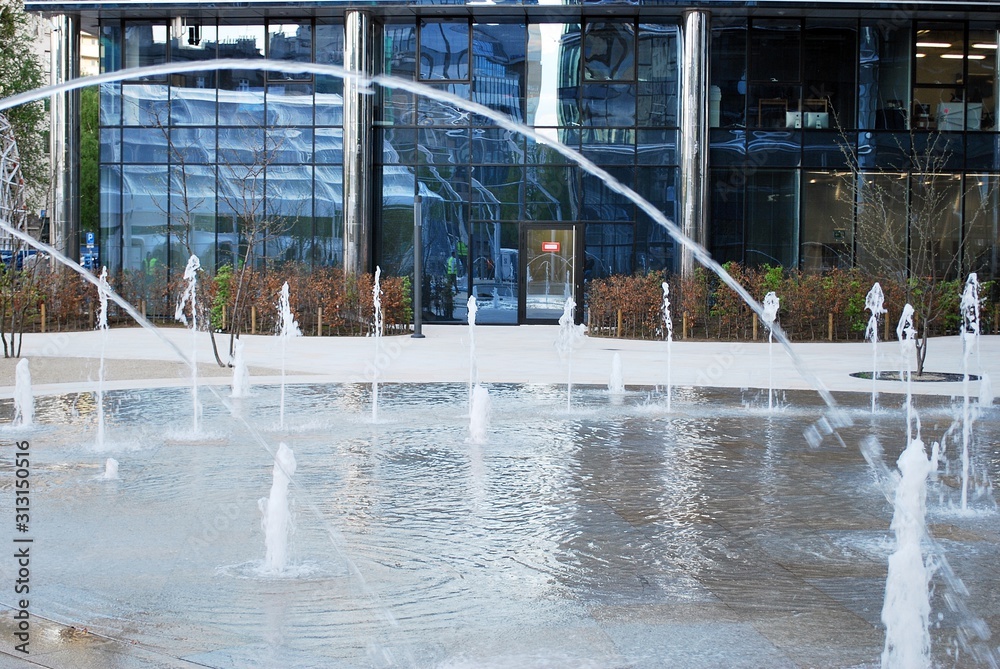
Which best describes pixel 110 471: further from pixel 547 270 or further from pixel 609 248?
pixel 609 248

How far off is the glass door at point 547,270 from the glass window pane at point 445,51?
427cm

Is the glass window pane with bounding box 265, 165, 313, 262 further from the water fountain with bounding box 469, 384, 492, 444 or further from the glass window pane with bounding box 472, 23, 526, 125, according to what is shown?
the water fountain with bounding box 469, 384, 492, 444

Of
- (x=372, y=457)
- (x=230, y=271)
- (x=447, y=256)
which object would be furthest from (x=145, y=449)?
(x=447, y=256)

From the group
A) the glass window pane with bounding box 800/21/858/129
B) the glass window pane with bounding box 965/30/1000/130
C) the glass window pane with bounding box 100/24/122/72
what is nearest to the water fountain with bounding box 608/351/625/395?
the glass window pane with bounding box 800/21/858/129

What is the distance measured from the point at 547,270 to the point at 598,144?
3.31m

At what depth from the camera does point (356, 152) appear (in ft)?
97.6

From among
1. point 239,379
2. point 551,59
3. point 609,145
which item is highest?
point 551,59

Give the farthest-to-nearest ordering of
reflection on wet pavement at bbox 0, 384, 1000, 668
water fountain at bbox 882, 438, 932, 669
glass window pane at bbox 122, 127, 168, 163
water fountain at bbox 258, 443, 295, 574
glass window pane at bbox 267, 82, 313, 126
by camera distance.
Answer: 1. glass window pane at bbox 122, 127, 168, 163
2. glass window pane at bbox 267, 82, 313, 126
3. water fountain at bbox 258, 443, 295, 574
4. reflection on wet pavement at bbox 0, 384, 1000, 668
5. water fountain at bbox 882, 438, 932, 669

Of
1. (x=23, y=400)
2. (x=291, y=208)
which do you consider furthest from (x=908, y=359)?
(x=291, y=208)

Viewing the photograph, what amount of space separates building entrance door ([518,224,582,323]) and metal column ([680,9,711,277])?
284cm

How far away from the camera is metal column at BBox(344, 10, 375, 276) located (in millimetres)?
29750

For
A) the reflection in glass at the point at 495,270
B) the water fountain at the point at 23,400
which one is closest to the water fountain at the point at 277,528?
the water fountain at the point at 23,400

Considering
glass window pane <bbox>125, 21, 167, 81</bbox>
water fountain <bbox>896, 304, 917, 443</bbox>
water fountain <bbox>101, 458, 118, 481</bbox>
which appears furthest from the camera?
glass window pane <bbox>125, 21, 167, 81</bbox>

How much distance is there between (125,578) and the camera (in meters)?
6.45
